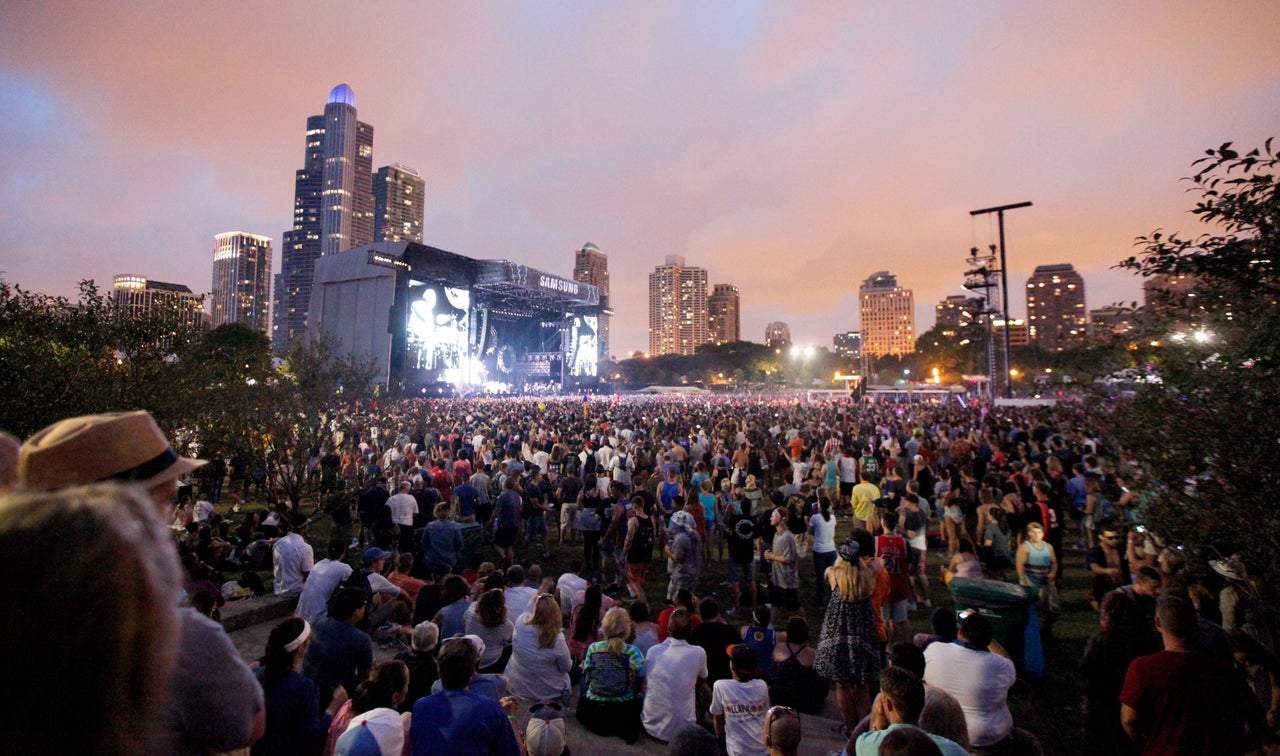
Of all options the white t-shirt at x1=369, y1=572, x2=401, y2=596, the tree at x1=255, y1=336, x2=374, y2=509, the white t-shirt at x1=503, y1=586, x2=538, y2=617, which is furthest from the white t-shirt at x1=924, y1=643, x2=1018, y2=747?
the tree at x1=255, y1=336, x2=374, y2=509

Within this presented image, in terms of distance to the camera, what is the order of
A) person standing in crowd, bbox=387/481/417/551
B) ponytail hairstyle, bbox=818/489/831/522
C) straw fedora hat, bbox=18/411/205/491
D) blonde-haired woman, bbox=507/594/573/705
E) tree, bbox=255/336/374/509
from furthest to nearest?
tree, bbox=255/336/374/509, person standing in crowd, bbox=387/481/417/551, ponytail hairstyle, bbox=818/489/831/522, blonde-haired woman, bbox=507/594/573/705, straw fedora hat, bbox=18/411/205/491

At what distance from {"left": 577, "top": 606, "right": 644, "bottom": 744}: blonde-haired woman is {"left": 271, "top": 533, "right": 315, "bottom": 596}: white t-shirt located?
14.6 ft

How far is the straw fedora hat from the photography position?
4.51 ft

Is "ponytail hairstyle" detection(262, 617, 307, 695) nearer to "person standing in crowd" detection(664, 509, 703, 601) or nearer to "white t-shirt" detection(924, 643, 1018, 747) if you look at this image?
"white t-shirt" detection(924, 643, 1018, 747)

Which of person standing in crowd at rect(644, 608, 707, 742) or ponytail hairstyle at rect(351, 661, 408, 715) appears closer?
ponytail hairstyle at rect(351, 661, 408, 715)

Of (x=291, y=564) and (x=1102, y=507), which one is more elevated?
(x=1102, y=507)

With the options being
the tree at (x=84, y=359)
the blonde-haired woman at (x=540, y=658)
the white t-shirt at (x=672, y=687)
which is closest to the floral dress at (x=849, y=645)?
the white t-shirt at (x=672, y=687)

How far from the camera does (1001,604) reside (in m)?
5.37

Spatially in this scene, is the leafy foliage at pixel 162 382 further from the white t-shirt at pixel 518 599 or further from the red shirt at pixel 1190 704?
the red shirt at pixel 1190 704

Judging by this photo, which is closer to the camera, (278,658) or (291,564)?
(278,658)

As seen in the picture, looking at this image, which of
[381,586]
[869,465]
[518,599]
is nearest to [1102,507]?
[869,465]

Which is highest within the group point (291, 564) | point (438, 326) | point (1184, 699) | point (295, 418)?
point (438, 326)

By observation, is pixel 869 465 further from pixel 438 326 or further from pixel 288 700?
pixel 438 326

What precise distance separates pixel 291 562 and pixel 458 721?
204 inches
